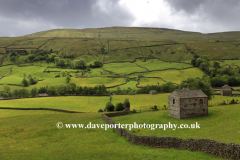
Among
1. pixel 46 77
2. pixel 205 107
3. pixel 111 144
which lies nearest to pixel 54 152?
pixel 111 144

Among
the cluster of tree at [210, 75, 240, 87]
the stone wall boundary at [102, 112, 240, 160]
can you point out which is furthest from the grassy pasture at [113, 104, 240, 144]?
the cluster of tree at [210, 75, 240, 87]

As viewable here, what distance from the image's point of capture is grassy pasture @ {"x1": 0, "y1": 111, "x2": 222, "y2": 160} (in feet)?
76.0

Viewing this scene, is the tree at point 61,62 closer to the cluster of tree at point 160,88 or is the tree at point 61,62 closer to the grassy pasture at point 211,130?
the cluster of tree at point 160,88

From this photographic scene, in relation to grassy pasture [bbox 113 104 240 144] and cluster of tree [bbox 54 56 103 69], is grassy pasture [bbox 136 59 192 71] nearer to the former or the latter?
cluster of tree [bbox 54 56 103 69]

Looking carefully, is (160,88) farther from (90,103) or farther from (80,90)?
(90,103)

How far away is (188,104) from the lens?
46.8m

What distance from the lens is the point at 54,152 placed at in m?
25.5

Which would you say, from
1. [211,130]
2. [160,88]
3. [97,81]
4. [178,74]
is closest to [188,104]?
[211,130]

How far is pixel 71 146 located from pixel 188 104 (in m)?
30.8

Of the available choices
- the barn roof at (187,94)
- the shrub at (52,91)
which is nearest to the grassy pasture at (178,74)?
the shrub at (52,91)

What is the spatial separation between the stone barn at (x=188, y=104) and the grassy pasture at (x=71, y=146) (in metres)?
18.7

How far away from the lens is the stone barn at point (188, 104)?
46.5 m

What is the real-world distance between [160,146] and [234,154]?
30.7ft

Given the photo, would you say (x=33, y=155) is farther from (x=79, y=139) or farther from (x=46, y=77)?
(x=46, y=77)
